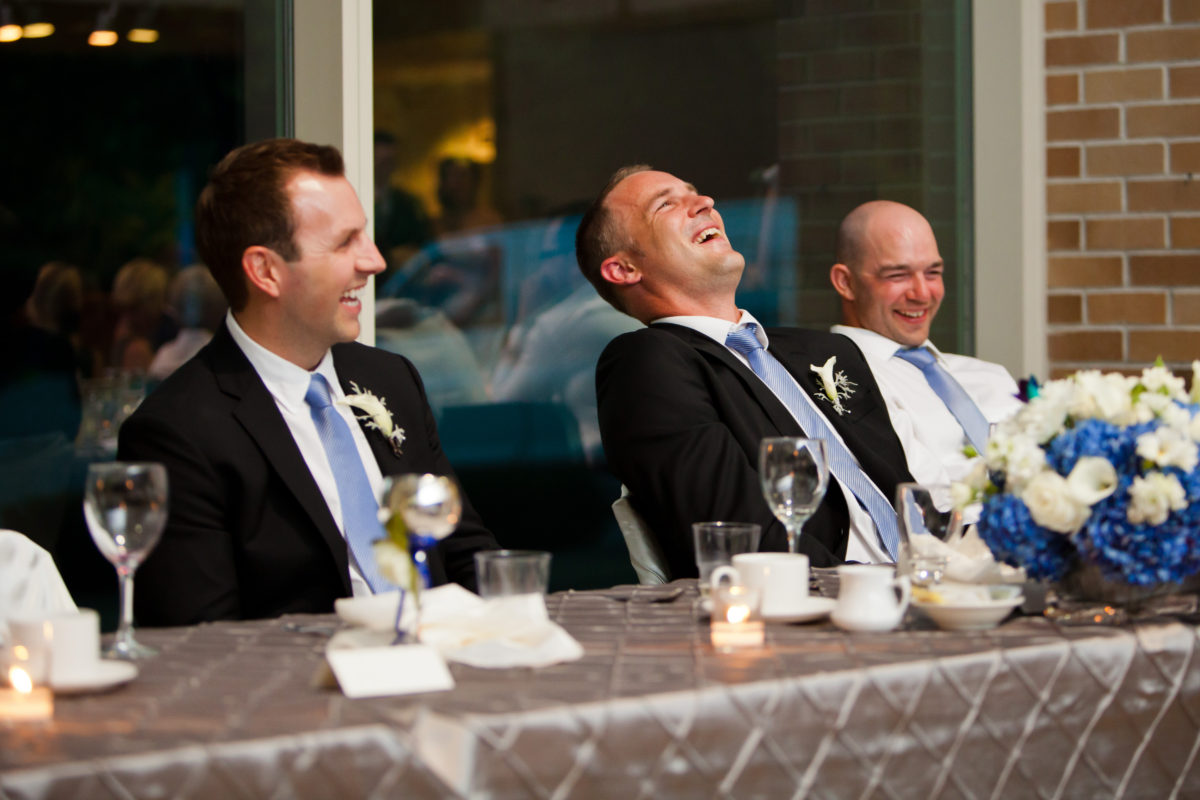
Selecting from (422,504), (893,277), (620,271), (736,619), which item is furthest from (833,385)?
(422,504)

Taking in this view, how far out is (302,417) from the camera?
7.05 ft

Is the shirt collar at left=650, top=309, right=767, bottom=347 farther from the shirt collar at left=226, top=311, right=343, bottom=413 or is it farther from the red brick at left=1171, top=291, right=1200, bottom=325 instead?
the red brick at left=1171, top=291, right=1200, bottom=325

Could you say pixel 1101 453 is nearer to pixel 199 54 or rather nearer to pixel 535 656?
pixel 535 656

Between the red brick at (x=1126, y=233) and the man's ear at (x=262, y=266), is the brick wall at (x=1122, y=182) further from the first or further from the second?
the man's ear at (x=262, y=266)

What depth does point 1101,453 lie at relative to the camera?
1.55 metres

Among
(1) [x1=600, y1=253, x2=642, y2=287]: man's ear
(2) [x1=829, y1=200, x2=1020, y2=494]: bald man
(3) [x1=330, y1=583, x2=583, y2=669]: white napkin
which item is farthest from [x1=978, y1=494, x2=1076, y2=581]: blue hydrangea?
(2) [x1=829, y1=200, x2=1020, y2=494]: bald man

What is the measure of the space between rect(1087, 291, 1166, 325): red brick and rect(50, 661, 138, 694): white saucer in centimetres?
361

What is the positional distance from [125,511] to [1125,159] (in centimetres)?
358

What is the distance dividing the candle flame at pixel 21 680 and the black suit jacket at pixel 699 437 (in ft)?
4.42

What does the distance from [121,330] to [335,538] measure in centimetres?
95

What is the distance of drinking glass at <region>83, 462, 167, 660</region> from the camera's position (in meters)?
1.41

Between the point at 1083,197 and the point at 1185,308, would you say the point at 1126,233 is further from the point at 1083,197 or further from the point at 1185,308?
the point at 1185,308

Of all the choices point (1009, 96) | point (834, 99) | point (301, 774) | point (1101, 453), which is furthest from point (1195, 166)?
point (301, 774)

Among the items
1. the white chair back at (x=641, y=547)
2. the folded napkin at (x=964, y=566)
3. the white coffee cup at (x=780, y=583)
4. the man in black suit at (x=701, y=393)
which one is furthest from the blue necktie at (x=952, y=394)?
the white coffee cup at (x=780, y=583)
